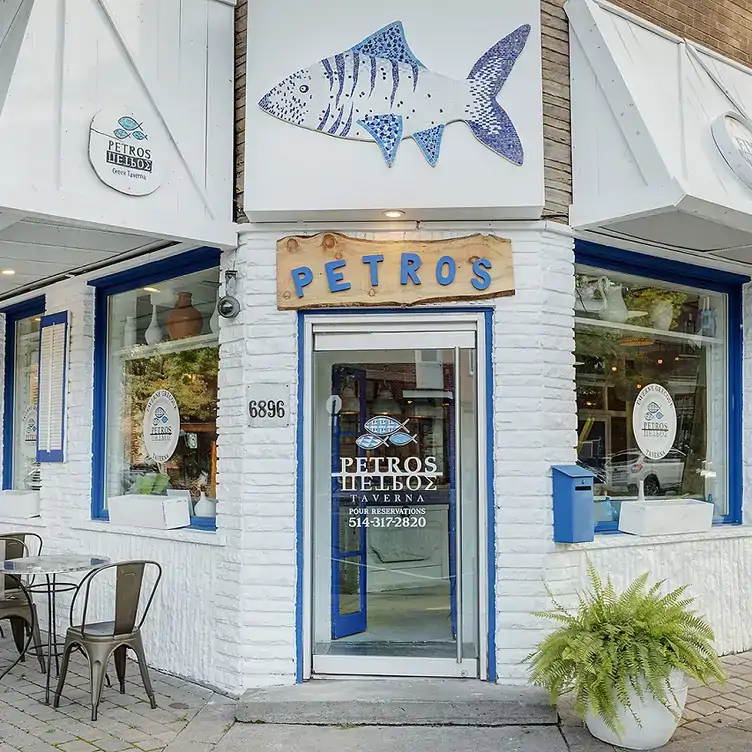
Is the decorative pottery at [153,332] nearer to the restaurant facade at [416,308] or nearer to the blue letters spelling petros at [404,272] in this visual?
the restaurant facade at [416,308]

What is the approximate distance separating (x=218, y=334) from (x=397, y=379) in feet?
4.61

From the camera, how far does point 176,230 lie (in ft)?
18.0

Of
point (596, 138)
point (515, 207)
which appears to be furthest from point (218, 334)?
point (596, 138)

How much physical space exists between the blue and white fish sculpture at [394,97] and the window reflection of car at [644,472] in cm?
241

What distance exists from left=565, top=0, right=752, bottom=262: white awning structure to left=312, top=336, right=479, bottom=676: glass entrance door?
4.59 feet

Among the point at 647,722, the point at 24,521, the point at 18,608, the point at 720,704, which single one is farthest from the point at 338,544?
the point at 24,521

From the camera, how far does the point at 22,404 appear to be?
28.9 feet

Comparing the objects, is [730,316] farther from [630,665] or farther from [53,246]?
[53,246]

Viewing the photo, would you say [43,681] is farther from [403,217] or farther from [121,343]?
[403,217]

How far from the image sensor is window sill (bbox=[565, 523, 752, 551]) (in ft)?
19.2

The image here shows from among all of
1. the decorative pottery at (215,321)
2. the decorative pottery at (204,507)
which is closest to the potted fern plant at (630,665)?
the decorative pottery at (204,507)

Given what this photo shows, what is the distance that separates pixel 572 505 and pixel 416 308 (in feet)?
5.25

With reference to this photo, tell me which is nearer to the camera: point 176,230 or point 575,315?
point 176,230

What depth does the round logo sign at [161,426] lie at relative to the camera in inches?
264
